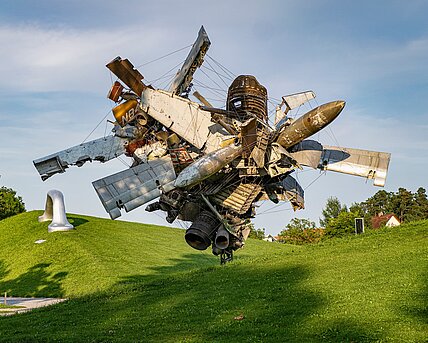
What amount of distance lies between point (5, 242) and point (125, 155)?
133 ft

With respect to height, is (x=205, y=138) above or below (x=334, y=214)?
above

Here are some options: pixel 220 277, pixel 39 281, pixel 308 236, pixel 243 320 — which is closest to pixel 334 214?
pixel 308 236

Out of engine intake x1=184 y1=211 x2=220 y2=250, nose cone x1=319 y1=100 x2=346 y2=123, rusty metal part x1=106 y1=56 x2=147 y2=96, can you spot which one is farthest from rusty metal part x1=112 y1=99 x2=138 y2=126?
nose cone x1=319 y1=100 x2=346 y2=123

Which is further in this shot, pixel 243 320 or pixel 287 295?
pixel 287 295

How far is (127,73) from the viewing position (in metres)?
20.2

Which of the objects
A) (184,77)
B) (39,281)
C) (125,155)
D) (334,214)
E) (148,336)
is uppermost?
(184,77)

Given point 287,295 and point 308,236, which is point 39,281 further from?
point 308,236

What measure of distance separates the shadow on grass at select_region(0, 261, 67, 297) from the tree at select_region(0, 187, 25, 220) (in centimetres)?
2748

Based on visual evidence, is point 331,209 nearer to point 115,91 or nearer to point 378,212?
point 378,212

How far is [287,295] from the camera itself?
19031mm

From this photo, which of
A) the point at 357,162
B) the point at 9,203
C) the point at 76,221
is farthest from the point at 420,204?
the point at 357,162

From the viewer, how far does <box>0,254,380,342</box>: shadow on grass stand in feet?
49.8

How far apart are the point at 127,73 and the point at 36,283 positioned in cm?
→ 2897

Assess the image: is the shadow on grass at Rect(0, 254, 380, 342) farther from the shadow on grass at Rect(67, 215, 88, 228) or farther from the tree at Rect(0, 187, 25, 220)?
the tree at Rect(0, 187, 25, 220)
